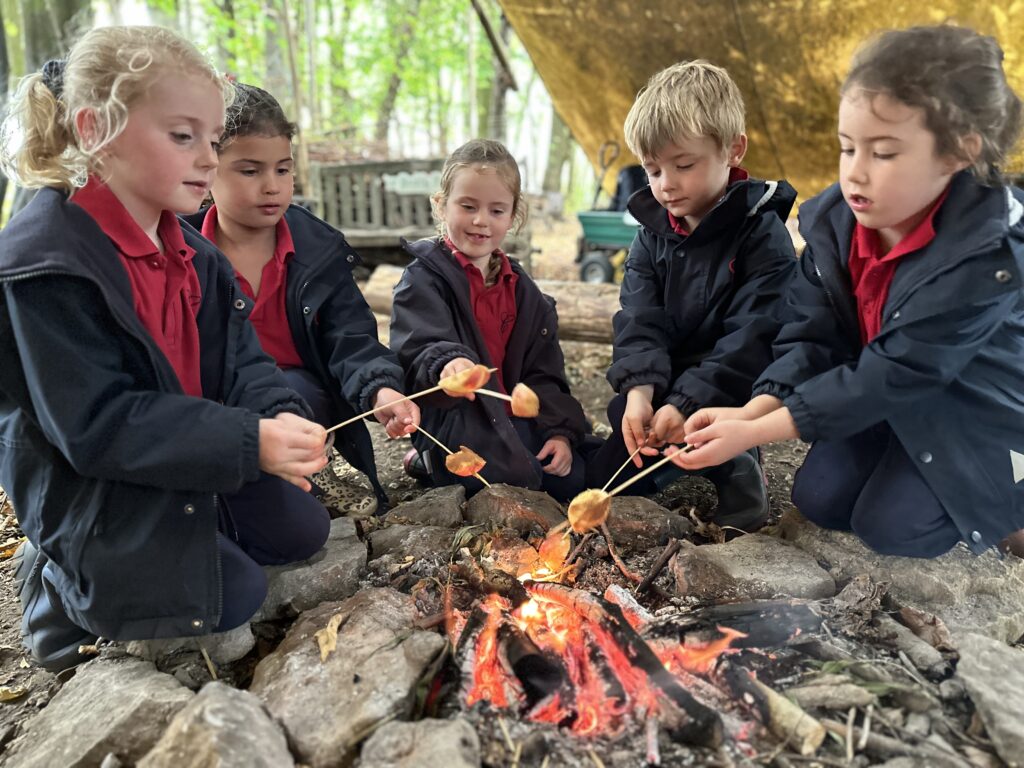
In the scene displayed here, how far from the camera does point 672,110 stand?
8.04 feet

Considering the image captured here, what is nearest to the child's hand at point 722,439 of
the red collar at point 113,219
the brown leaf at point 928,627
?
the brown leaf at point 928,627

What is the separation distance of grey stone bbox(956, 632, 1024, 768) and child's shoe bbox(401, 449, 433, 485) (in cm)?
214

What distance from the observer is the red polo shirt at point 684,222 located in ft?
8.97

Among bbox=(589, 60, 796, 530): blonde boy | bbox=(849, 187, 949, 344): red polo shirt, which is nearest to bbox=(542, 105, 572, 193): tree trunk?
bbox=(589, 60, 796, 530): blonde boy

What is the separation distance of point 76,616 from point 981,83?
9.20ft

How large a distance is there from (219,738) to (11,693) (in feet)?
3.39

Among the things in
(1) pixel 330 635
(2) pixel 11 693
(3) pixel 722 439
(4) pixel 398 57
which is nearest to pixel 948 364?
(3) pixel 722 439

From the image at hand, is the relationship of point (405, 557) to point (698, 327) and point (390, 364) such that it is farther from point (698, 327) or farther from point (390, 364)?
point (698, 327)

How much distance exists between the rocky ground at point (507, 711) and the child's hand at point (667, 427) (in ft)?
0.90

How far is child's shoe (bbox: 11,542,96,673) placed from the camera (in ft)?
6.55

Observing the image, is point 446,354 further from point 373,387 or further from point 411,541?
point 411,541

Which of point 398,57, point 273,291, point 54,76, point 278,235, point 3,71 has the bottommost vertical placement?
point 273,291

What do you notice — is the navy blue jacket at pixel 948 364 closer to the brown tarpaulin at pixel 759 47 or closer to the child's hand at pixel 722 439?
the child's hand at pixel 722 439

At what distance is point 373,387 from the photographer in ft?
8.50
